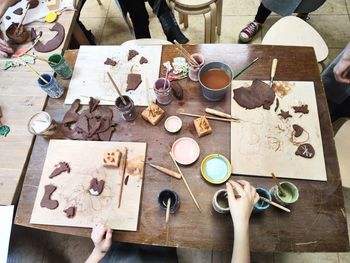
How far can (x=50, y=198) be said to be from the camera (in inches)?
47.6

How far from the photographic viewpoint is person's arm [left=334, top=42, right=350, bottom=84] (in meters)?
1.46

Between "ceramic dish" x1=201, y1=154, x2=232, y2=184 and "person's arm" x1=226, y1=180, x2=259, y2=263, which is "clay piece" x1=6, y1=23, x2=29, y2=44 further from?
"person's arm" x1=226, y1=180, x2=259, y2=263

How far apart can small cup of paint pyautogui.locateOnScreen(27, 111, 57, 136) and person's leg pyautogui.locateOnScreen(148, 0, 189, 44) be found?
1.34 meters

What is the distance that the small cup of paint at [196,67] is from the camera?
4.47 ft

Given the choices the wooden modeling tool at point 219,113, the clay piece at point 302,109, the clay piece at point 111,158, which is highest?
the clay piece at point 302,109

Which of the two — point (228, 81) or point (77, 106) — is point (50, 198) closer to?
point (77, 106)

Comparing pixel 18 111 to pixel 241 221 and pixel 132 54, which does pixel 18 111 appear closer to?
pixel 132 54

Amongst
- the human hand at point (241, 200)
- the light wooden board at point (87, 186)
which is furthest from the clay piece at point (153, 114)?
the human hand at point (241, 200)

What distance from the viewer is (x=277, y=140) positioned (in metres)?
1.25

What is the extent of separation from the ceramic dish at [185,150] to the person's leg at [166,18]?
54.7 inches

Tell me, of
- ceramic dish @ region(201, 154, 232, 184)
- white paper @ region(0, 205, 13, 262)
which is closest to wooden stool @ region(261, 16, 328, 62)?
ceramic dish @ region(201, 154, 232, 184)

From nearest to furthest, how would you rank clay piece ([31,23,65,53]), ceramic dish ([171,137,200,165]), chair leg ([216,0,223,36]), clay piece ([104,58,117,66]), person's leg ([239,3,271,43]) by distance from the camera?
ceramic dish ([171,137,200,165])
clay piece ([104,58,117,66])
clay piece ([31,23,65,53])
chair leg ([216,0,223,36])
person's leg ([239,3,271,43])

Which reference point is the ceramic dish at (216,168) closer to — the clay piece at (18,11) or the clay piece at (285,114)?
the clay piece at (285,114)

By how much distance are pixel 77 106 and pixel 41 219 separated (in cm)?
58
